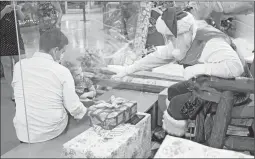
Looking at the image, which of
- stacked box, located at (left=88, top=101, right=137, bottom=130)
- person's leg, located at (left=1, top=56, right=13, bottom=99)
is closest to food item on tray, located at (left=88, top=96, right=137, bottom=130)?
stacked box, located at (left=88, top=101, right=137, bottom=130)

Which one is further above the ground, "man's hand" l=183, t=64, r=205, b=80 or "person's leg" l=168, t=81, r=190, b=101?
"man's hand" l=183, t=64, r=205, b=80

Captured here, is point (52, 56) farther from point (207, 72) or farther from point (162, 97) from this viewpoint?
point (207, 72)

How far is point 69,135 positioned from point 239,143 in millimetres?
591

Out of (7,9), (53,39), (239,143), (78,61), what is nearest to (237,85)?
(239,143)

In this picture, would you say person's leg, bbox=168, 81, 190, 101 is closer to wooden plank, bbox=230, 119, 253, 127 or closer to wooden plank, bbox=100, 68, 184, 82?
wooden plank, bbox=100, 68, 184, 82

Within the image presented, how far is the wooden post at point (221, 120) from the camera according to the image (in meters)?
0.83

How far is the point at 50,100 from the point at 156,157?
525mm

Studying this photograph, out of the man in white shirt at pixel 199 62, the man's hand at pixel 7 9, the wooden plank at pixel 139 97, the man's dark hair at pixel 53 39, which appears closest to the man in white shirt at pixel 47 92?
the man's dark hair at pixel 53 39

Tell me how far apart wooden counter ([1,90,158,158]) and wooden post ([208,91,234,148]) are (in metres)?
0.24

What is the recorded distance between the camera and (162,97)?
984 mm

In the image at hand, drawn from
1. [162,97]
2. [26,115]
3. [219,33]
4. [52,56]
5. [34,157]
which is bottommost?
[34,157]

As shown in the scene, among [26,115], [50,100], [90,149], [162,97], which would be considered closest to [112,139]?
[90,149]

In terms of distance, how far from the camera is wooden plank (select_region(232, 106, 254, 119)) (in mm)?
829

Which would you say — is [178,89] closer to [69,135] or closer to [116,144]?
[116,144]
